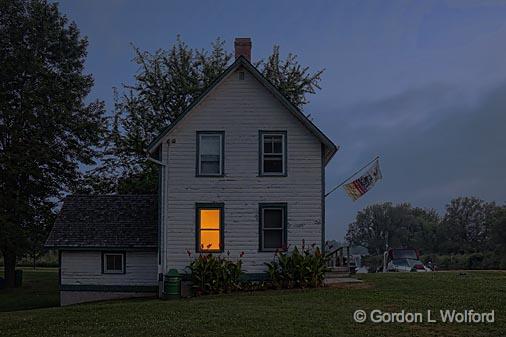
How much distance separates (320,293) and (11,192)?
2401cm

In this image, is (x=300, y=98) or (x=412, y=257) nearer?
(x=300, y=98)

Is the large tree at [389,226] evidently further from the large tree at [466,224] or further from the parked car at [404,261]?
the parked car at [404,261]

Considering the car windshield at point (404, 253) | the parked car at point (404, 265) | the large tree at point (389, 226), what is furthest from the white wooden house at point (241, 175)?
the large tree at point (389, 226)

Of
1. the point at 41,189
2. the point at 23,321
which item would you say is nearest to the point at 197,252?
the point at 23,321

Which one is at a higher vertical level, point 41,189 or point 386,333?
point 41,189

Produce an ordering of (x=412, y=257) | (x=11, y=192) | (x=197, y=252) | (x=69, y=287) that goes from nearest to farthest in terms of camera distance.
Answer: (x=197, y=252) < (x=69, y=287) < (x=11, y=192) < (x=412, y=257)

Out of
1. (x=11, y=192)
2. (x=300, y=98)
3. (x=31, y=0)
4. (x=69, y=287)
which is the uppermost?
(x=31, y=0)

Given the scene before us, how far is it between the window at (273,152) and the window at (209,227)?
7.53ft

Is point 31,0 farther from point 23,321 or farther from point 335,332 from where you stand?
point 335,332

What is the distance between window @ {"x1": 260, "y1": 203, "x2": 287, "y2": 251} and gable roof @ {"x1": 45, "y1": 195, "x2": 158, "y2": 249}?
471 centimetres

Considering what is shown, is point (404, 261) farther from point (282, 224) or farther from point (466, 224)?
A: point (466, 224)

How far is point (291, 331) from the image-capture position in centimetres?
1484

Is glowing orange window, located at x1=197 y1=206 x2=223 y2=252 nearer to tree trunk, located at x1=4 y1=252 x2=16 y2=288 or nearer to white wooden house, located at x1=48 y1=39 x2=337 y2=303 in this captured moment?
white wooden house, located at x1=48 y1=39 x2=337 y2=303

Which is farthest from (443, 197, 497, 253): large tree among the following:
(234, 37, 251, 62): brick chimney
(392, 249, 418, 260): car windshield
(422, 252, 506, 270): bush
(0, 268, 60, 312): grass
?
(234, 37, 251, 62): brick chimney
